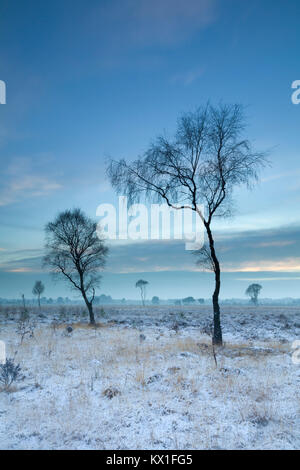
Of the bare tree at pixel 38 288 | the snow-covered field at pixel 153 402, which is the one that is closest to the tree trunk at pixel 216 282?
the snow-covered field at pixel 153 402

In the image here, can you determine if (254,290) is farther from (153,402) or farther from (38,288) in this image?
(153,402)

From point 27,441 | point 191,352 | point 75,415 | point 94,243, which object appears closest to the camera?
point 27,441

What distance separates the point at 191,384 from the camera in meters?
6.93

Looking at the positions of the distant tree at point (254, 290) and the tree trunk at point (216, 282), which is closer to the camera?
the tree trunk at point (216, 282)

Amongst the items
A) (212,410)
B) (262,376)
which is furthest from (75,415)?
(262,376)

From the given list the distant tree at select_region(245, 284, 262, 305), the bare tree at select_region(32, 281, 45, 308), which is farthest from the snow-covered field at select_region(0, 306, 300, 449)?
the distant tree at select_region(245, 284, 262, 305)

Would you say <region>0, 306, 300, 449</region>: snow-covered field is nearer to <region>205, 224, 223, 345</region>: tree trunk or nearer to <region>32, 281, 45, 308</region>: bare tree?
<region>205, 224, 223, 345</region>: tree trunk

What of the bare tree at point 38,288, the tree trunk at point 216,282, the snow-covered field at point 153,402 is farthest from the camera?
the bare tree at point 38,288

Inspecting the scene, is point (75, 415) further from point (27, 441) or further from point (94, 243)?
point (94, 243)

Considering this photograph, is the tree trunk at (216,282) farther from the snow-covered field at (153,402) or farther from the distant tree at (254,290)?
the distant tree at (254,290)

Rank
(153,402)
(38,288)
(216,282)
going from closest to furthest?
(153,402)
(216,282)
(38,288)

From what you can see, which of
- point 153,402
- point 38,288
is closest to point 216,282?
point 153,402

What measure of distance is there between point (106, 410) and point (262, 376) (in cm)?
459
